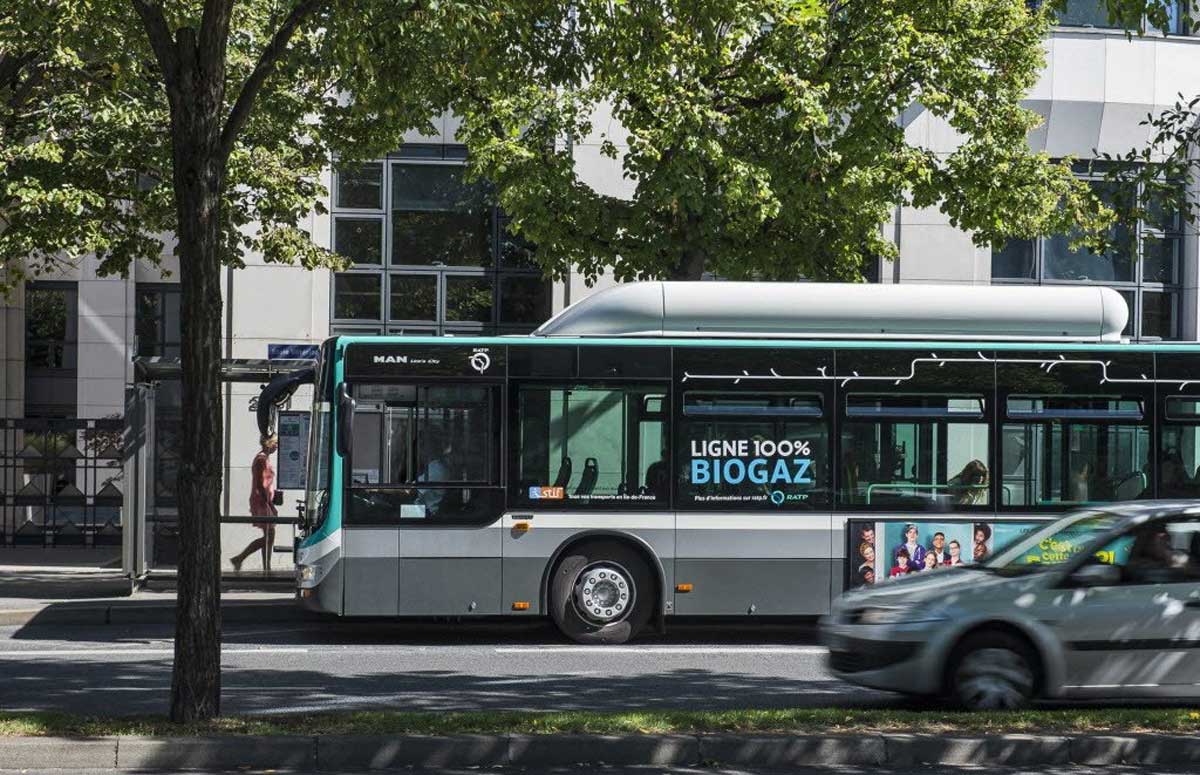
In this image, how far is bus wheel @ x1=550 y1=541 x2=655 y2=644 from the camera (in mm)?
14320

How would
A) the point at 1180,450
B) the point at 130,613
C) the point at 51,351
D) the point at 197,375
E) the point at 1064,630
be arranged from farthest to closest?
the point at 51,351 → the point at 130,613 → the point at 1180,450 → the point at 1064,630 → the point at 197,375

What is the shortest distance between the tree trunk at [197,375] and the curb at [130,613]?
689cm

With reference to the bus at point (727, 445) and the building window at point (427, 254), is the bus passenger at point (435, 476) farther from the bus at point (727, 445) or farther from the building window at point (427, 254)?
→ the building window at point (427, 254)

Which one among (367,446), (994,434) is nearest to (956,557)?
(994,434)

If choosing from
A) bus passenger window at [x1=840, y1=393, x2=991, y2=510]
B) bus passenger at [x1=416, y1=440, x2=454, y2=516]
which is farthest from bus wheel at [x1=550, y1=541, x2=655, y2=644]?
bus passenger window at [x1=840, y1=393, x2=991, y2=510]

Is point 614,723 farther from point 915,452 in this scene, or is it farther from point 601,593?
point 915,452

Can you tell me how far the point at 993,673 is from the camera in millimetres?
10047

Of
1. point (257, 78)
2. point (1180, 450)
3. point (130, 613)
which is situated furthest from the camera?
point (130, 613)

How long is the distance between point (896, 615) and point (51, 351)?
24.6 meters

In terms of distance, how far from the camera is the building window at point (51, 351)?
31062mm

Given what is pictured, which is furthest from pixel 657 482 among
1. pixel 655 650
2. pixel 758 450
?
pixel 655 650

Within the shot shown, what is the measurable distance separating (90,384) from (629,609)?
18437 millimetres

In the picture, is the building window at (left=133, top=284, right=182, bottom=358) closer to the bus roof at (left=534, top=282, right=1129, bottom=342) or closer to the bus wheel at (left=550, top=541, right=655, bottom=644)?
the bus roof at (left=534, top=282, right=1129, bottom=342)

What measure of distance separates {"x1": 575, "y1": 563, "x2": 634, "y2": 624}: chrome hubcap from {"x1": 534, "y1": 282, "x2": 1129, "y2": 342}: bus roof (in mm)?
2152
